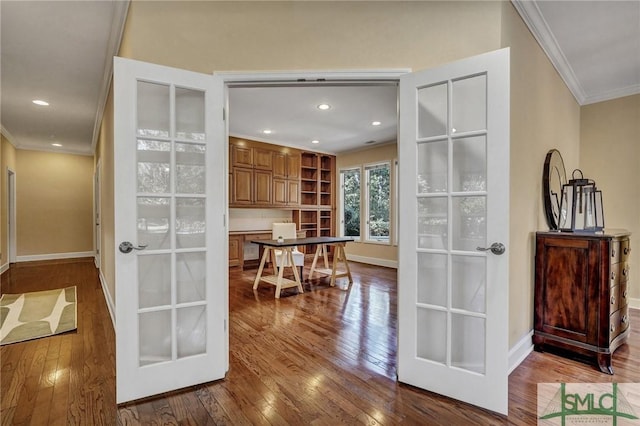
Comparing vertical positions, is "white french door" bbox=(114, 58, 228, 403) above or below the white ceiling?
below

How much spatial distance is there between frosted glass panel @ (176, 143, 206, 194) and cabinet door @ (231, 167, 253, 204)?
4054mm

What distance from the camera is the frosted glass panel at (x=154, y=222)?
1.83 meters

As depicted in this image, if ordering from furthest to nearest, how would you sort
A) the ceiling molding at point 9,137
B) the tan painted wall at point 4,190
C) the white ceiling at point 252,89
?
the tan painted wall at point 4,190, the ceiling molding at point 9,137, the white ceiling at point 252,89

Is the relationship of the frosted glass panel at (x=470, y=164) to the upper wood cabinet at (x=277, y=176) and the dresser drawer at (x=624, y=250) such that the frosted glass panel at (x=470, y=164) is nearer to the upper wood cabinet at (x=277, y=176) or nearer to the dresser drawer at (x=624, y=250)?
the dresser drawer at (x=624, y=250)

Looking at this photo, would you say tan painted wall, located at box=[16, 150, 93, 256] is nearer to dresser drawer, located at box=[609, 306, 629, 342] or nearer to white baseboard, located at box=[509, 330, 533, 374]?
white baseboard, located at box=[509, 330, 533, 374]

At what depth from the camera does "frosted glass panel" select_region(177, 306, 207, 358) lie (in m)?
1.94

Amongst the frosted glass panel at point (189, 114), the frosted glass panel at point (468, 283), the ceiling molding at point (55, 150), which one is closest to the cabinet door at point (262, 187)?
the frosted glass panel at point (189, 114)

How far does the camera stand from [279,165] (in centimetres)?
666

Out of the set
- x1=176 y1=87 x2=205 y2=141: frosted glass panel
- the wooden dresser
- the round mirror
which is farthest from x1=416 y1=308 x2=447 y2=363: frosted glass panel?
x1=176 y1=87 x2=205 y2=141: frosted glass panel

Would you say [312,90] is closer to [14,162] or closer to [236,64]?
[236,64]

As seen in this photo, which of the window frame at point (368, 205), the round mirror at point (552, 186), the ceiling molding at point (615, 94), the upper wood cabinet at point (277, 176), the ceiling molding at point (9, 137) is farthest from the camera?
the window frame at point (368, 205)

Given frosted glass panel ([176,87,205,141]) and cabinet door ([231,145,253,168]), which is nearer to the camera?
frosted glass panel ([176,87,205,141])

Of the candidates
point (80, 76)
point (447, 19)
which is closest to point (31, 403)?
point (80, 76)

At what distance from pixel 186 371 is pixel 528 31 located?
3.50m
